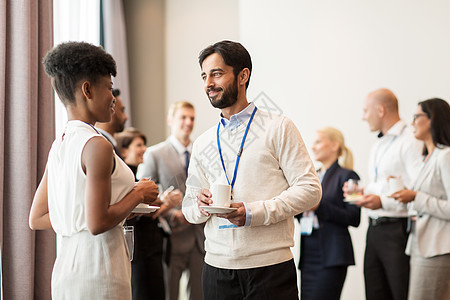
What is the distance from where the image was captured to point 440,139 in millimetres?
3105

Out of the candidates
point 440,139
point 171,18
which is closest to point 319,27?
point 171,18

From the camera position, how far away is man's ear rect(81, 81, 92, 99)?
1.65 meters

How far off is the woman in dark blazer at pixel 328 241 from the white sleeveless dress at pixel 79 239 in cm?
189

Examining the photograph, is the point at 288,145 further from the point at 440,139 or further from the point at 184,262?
the point at 184,262

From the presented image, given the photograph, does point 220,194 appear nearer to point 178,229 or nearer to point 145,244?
point 145,244

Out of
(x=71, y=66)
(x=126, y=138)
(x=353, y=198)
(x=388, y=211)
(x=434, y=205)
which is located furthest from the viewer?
(x=126, y=138)

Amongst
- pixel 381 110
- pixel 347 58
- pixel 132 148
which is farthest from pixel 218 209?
pixel 347 58

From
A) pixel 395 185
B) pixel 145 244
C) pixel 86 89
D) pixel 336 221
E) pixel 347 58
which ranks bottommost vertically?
pixel 145 244

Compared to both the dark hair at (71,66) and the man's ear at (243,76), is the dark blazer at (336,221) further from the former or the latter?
the dark hair at (71,66)

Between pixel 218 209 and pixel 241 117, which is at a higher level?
pixel 241 117

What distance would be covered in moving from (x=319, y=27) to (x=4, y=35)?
10.4 feet

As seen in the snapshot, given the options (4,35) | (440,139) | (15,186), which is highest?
(4,35)

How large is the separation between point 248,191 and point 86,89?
754 millimetres

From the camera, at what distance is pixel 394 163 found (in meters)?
3.53
